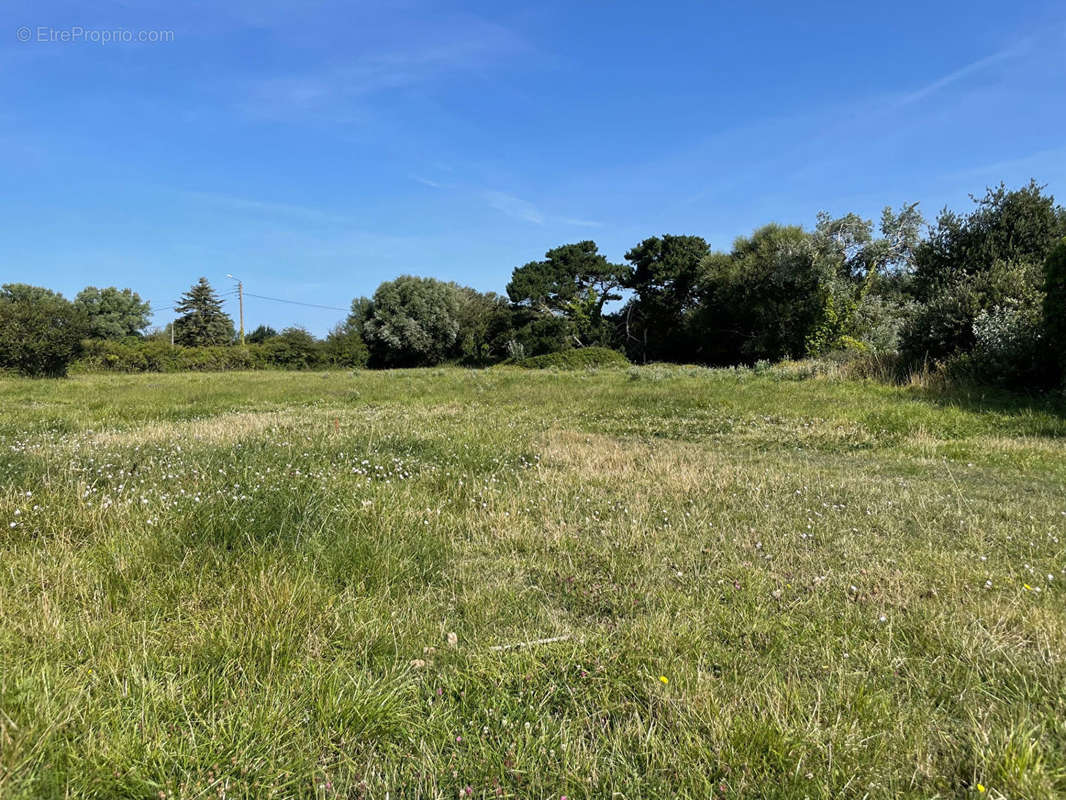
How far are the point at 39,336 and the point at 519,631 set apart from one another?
36057 mm

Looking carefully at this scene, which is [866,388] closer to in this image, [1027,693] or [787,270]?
[1027,693]

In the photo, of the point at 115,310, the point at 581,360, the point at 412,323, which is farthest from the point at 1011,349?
the point at 115,310

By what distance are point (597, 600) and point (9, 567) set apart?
11.3 ft

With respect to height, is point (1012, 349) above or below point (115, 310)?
below

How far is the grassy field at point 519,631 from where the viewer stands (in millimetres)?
2033

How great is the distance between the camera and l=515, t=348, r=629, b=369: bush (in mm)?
37500

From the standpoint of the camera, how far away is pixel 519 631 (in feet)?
9.87

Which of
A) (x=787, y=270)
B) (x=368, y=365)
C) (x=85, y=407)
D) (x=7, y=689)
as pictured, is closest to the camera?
(x=7, y=689)

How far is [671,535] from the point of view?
446 cm

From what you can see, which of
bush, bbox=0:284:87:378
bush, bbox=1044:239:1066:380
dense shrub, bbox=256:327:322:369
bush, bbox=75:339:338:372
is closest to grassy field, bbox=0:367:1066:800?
bush, bbox=1044:239:1066:380

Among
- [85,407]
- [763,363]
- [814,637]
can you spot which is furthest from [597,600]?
[763,363]

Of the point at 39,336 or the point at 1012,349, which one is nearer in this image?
the point at 1012,349

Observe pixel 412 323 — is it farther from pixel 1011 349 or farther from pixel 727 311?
pixel 1011 349

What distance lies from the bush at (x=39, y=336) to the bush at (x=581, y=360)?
83.2 feet
